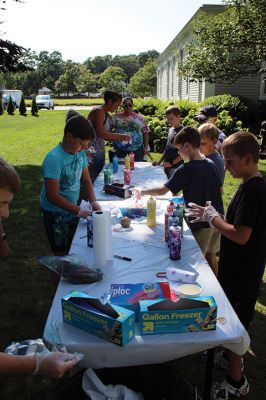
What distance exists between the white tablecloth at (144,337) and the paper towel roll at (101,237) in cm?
7

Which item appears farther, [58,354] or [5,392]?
[5,392]

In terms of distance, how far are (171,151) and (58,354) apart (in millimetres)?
4101

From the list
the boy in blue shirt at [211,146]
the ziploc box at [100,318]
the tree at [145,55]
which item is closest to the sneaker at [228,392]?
the ziploc box at [100,318]

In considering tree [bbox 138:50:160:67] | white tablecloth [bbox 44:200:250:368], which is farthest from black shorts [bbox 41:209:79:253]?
tree [bbox 138:50:160:67]

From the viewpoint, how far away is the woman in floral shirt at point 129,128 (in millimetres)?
5766

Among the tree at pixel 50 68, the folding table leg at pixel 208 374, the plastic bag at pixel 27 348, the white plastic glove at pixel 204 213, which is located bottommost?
the folding table leg at pixel 208 374

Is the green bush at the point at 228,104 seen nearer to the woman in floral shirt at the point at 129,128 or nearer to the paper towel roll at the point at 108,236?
the woman in floral shirt at the point at 129,128

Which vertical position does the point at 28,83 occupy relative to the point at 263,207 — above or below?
above

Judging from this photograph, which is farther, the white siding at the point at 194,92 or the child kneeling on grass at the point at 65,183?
the white siding at the point at 194,92

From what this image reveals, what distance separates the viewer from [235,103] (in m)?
14.8

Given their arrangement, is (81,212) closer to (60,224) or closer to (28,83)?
(60,224)

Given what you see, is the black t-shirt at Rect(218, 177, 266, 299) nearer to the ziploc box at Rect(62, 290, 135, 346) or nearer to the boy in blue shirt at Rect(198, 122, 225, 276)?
the ziploc box at Rect(62, 290, 135, 346)

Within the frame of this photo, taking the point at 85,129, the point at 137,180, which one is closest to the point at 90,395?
the point at 85,129

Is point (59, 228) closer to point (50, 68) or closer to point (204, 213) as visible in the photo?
point (204, 213)
